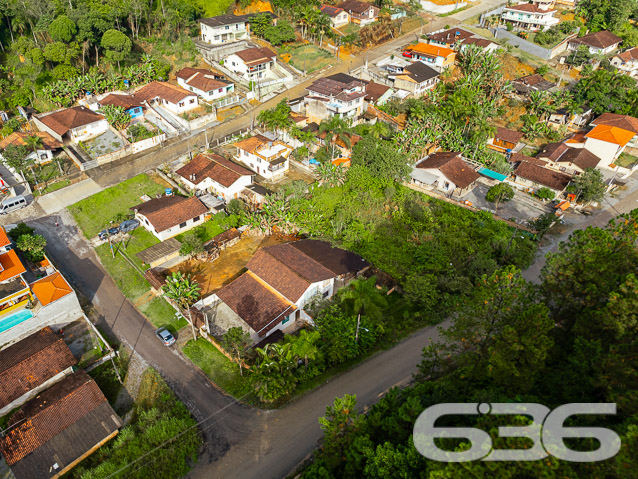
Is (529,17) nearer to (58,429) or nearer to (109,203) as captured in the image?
(109,203)

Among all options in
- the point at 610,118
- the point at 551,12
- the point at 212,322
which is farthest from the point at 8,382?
the point at 551,12

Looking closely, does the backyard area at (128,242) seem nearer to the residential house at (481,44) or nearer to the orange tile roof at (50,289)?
the orange tile roof at (50,289)

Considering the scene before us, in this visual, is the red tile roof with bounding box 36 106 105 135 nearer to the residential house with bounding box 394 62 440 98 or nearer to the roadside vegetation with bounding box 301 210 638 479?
the residential house with bounding box 394 62 440 98

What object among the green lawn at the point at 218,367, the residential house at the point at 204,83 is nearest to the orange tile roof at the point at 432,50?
the residential house at the point at 204,83

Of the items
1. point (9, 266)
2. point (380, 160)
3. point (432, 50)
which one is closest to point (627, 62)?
point (432, 50)

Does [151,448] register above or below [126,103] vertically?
below

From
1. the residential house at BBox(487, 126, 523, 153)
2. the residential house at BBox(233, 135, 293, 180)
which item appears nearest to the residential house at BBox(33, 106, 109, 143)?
the residential house at BBox(233, 135, 293, 180)
